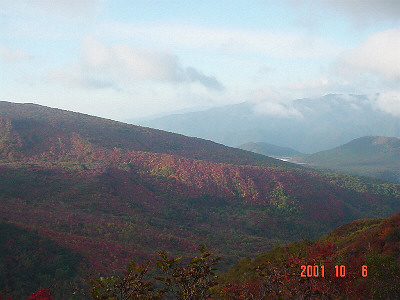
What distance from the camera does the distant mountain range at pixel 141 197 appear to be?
27.3 m

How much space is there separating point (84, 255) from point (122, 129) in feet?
190

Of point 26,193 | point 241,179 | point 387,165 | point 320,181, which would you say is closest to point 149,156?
point 241,179

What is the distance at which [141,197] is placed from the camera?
144 feet

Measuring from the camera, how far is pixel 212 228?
39469 millimetres

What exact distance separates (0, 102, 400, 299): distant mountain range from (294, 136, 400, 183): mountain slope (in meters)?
58.7

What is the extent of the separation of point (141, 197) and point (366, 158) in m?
137

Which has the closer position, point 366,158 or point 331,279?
point 331,279
